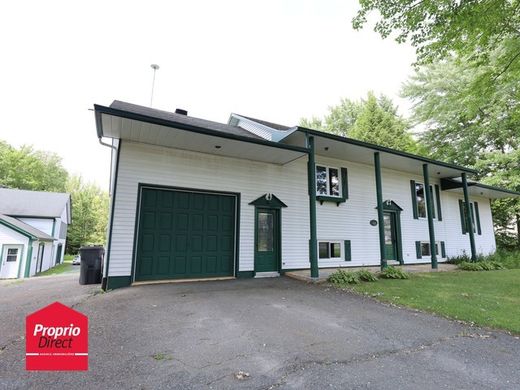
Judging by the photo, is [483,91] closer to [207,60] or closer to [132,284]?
[207,60]

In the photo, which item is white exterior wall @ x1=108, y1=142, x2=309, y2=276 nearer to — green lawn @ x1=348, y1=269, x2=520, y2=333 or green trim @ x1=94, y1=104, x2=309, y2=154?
green trim @ x1=94, y1=104, x2=309, y2=154

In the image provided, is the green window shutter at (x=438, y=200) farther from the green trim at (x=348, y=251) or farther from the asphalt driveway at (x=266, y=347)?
the asphalt driveway at (x=266, y=347)

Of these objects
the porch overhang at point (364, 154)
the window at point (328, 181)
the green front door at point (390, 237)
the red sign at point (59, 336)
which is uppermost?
the porch overhang at point (364, 154)

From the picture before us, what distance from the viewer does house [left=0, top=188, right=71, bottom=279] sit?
15383 mm

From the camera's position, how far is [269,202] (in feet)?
27.4

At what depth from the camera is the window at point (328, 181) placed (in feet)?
31.4

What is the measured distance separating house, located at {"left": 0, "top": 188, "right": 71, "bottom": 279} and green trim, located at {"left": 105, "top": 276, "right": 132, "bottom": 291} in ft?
46.8

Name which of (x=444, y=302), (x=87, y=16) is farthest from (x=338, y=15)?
(x=444, y=302)

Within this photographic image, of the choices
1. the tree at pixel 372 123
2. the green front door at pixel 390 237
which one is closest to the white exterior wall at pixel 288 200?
the green front door at pixel 390 237

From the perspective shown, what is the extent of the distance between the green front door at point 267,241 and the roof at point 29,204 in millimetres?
20541

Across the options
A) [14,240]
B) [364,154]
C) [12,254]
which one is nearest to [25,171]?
[14,240]

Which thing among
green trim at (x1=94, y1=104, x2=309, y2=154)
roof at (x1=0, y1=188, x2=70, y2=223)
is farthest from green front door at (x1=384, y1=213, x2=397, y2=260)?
roof at (x1=0, y1=188, x2=70, y2=223)

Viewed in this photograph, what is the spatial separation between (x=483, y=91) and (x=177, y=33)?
30.2 feet

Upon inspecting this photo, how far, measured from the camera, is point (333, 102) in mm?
27812
